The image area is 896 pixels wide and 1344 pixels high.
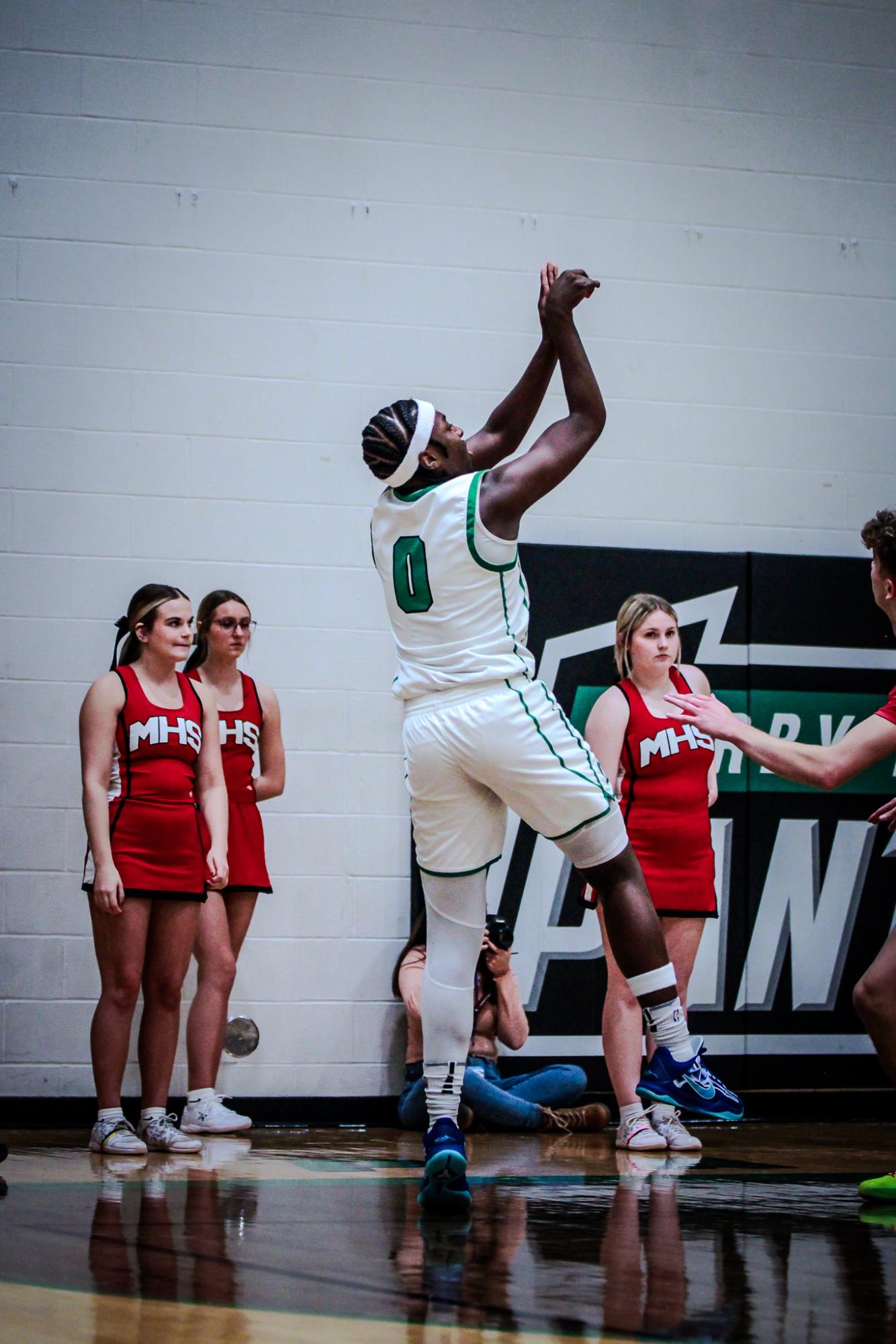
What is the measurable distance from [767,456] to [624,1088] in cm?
291

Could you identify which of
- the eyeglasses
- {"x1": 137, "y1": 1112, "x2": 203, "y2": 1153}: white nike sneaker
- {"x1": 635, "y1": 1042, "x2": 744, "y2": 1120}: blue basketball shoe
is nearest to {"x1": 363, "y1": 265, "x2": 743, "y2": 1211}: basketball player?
{"x1": 635, "y1": 1042, "x2": 744, "y2": 1120}: blue basketball shoe

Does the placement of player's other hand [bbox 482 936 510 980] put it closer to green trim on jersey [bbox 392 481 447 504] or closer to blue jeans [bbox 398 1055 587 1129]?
blue jeans [bbox 398 1055 587 1129]

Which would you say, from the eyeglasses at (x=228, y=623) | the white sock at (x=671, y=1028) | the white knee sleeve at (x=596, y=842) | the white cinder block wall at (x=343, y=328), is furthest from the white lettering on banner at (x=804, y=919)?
the white knee sleeve at (x=596, y=842)

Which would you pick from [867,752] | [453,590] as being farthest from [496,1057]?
[453,590]

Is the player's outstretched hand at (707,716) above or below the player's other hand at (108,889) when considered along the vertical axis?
above

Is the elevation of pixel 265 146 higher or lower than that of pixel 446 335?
higher

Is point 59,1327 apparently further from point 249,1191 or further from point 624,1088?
point 624,1088

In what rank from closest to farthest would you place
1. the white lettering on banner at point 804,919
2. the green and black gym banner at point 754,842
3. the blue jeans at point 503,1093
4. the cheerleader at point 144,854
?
the cheerleader at point 144,854, the blue jeans at point 503,1093, the green and black gym banner at point 754,842, the white lettering on banner at point 804,919

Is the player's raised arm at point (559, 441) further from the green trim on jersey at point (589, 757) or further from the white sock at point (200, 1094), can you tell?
the white sock at point (200, 1094)

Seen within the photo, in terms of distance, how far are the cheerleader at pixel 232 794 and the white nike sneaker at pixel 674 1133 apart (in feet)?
4.84

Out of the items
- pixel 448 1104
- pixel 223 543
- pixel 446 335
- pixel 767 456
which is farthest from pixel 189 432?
pixel 448 1104

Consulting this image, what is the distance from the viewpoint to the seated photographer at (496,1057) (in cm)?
528

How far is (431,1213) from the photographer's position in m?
3.20

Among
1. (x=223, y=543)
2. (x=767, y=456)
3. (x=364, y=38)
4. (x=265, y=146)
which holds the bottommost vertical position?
(x=223, y=543)
